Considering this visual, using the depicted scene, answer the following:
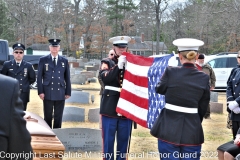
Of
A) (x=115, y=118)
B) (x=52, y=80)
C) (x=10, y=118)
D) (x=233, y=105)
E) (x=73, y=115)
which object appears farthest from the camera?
(x=73, y=115)

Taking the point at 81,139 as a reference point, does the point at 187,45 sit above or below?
above

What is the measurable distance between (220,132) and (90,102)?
491 centimetres

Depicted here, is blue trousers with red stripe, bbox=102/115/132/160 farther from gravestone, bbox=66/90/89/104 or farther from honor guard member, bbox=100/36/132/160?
gravestone, bbox=66/90/89/104

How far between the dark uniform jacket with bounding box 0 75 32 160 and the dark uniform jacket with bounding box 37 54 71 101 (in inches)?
198

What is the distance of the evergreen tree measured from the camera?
46.8 metres

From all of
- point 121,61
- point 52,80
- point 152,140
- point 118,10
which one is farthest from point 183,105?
point 118,10

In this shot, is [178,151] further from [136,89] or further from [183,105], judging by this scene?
[136,89]

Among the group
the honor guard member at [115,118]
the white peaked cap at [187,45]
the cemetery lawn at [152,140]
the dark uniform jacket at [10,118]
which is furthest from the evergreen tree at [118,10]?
the dark uniform jacket at [10,118]

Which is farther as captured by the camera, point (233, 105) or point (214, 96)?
point (214, 96)

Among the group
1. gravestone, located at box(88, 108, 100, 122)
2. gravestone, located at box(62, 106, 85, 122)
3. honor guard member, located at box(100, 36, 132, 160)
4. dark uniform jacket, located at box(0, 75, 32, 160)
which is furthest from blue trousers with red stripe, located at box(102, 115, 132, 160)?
gravestone, located at box(62, 106, 85, 122)

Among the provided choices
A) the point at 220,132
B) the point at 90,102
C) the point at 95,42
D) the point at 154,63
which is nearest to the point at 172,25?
the point at 95,42

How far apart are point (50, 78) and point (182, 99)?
3479mm

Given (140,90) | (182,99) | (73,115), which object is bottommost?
(73,115)

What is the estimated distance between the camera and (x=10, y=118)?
71.8 inches
